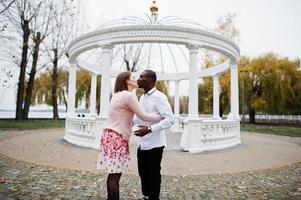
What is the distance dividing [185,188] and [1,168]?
4553mm

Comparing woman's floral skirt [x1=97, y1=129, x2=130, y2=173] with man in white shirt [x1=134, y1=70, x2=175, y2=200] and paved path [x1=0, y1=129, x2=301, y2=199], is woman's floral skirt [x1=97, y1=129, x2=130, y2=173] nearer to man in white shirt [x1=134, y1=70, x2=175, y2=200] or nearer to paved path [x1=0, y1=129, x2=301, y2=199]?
man in white shirt [x1=134, y1=70, x2=175, y2=200]

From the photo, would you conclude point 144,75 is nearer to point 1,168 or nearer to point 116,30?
point 1,168

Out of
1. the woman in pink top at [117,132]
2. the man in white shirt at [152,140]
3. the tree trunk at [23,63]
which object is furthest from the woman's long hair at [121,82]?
the tree trunk at [23,63]

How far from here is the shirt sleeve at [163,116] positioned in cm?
289

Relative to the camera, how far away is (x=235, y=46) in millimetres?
10570

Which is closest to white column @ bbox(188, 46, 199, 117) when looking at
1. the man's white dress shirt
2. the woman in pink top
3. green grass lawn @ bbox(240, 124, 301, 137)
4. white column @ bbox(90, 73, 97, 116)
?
the man's white dress shirt

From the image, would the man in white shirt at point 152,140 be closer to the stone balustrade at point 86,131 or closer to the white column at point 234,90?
the stone balustrade at point 86,131

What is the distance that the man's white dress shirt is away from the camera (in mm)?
2918

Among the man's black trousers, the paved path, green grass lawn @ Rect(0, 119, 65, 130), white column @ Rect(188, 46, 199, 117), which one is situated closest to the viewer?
the man's black trousers

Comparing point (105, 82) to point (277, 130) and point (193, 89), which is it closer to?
point (193, 89)

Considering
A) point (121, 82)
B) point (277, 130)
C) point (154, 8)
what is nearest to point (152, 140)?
point (121, 82)

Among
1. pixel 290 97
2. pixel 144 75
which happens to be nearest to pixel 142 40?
pixel 144 75

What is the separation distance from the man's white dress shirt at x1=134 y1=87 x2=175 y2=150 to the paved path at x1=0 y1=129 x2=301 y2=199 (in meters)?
1.39

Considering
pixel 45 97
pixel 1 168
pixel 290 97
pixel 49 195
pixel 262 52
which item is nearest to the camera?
pixel 49 195
